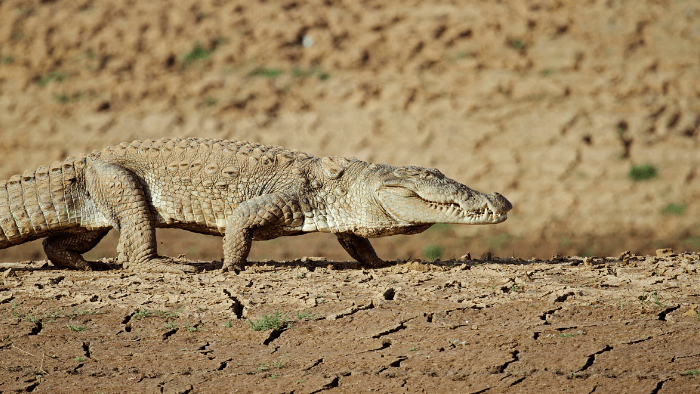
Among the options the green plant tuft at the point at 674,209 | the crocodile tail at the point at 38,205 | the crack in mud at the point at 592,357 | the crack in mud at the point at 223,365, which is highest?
the crocodile tail at the point at 38,205

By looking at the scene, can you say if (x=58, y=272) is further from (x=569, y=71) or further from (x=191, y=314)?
(x=569, y=71)

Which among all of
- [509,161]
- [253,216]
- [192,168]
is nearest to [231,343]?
[253,216]

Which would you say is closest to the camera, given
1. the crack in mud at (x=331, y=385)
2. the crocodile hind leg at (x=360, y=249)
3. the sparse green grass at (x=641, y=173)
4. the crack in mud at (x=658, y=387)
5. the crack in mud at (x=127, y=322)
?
the crack in mud at (x=658, y=387)

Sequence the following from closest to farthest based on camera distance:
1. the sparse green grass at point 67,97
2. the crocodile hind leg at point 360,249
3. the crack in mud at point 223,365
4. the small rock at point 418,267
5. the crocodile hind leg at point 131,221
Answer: the crack in mud at point 223,365
the small rock at point 418,267
the crocodile hind leg at point 131,221
the crocodile hind leg at point 360,249
the sparse green grass at point 67,97

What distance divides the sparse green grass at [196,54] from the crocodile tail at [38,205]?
27.7 ft

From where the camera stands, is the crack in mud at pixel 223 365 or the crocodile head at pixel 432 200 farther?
the crocodile head at pixel 432 200

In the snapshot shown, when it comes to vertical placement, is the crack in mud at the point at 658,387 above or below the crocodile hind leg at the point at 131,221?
below

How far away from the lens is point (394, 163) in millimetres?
12734

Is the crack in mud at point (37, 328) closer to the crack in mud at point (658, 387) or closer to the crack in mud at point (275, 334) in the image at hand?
the crack in mud at point (275, 334)

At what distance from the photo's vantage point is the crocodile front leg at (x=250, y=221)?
6.07m

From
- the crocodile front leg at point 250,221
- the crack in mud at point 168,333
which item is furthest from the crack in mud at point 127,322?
the crocodile front leg at point 250,221

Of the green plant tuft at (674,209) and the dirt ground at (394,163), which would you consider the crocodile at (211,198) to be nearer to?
the dirt ground at (394,163)

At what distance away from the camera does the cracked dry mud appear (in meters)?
3.68

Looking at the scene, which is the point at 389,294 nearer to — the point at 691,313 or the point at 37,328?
the point at 691,313
